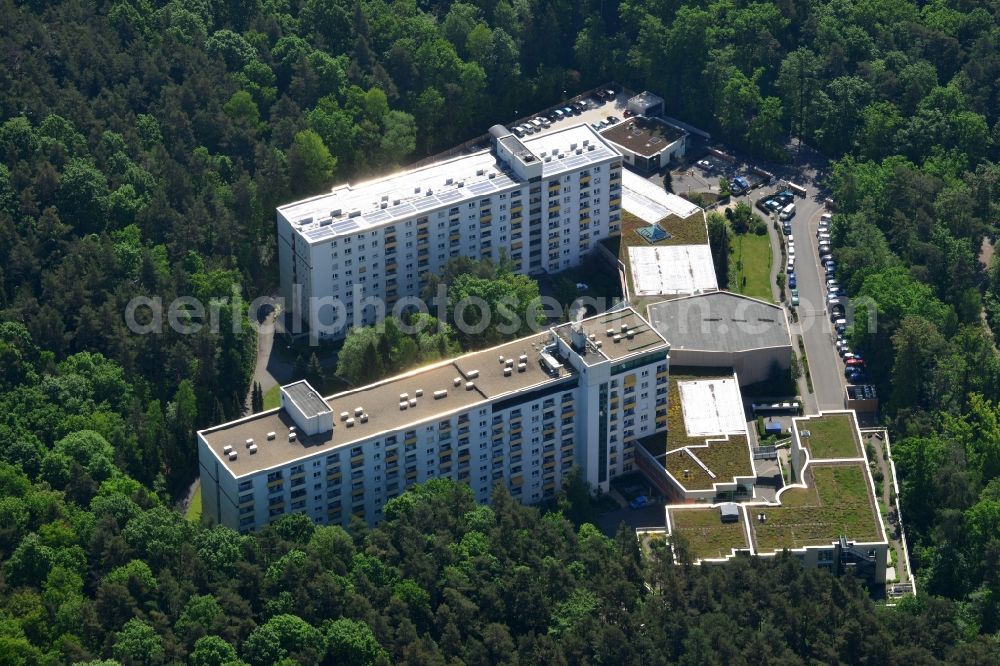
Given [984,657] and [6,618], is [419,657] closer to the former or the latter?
[6,618]

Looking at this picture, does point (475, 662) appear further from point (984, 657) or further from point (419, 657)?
point (984, 657)

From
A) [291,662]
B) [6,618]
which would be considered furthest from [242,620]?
[6,618]

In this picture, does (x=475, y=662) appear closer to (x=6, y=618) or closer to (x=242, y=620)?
(x=242, y=620)

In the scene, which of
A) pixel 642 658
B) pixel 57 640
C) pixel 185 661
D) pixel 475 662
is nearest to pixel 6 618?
pixel 57 640

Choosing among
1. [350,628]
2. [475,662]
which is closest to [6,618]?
[350,628]

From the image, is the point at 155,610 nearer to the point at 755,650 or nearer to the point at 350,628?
the point at 350,628

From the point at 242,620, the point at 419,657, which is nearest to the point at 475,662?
the point at 419,657
